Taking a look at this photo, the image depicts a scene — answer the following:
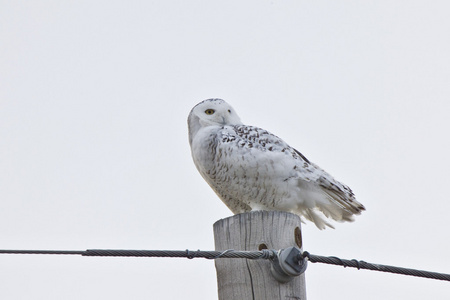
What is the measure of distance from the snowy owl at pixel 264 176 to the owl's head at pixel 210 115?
10 cm

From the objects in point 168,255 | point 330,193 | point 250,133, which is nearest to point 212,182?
point 250,133

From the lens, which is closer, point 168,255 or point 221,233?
point 168,255

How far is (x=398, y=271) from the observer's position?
3186mm

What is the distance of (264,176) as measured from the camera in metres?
4.76

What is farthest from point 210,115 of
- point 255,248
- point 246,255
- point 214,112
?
point 246,255

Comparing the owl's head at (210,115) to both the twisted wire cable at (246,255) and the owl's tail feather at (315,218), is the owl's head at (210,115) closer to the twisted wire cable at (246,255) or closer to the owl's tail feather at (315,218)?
the owl's tail feather at (315,218)

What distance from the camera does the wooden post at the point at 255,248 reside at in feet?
10.5

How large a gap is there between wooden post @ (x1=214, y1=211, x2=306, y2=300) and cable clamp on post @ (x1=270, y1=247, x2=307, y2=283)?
0.11 feet

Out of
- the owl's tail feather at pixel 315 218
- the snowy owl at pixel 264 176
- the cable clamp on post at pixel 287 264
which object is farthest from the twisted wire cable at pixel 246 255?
the owl's tail feather at pixel 315 218

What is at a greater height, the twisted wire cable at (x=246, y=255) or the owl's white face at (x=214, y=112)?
the owl's white face at (x=214, y=112)

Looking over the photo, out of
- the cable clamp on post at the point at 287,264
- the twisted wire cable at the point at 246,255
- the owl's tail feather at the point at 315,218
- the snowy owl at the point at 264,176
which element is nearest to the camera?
the twisted wire cable at the point at 246,255

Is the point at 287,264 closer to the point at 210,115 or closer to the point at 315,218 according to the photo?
the point at 315,218

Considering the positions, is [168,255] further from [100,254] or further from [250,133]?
[250,133]

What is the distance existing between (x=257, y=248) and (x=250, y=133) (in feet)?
5.98
